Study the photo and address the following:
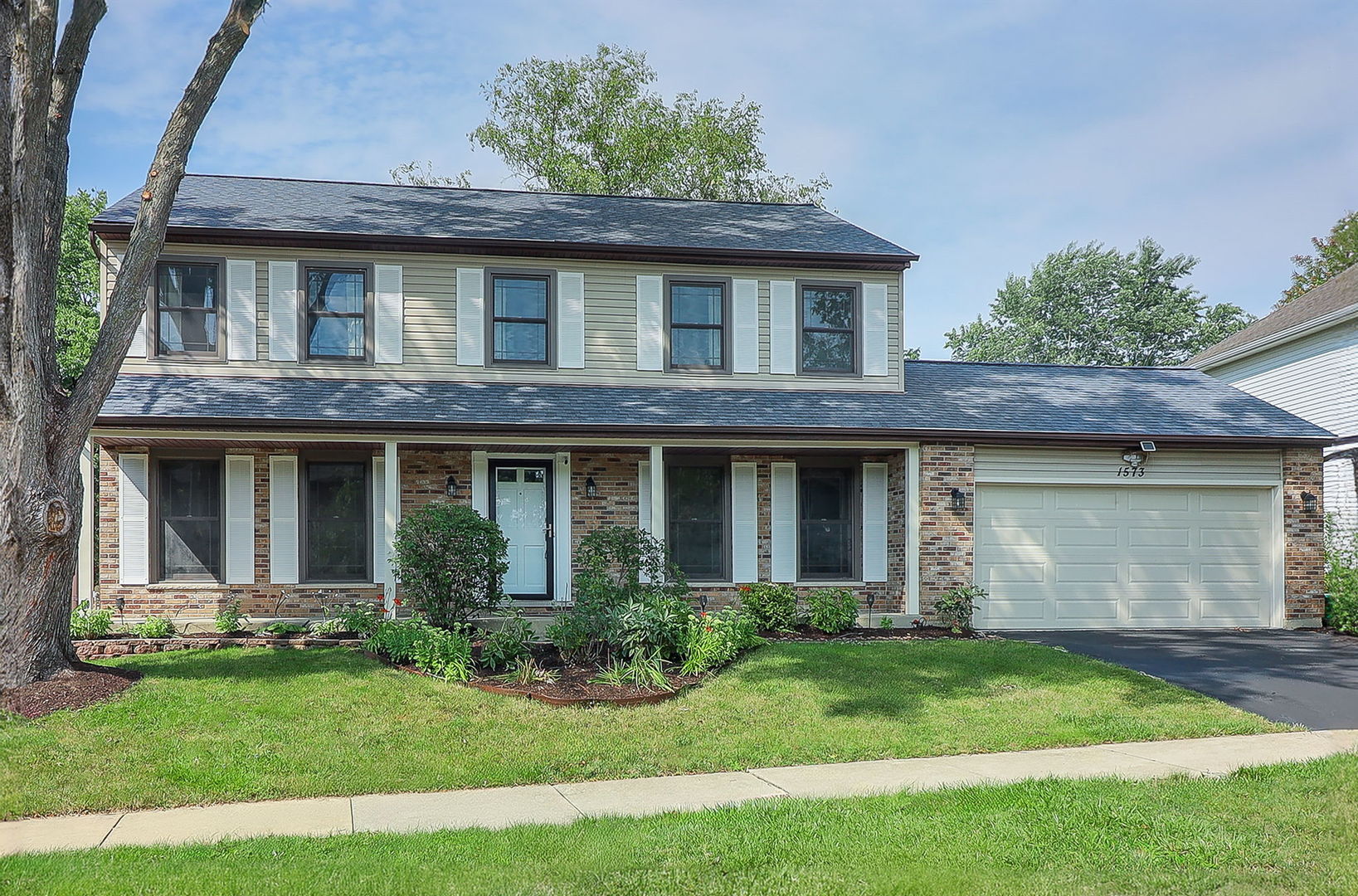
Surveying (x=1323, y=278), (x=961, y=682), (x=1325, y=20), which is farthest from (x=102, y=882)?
(x=1323, y=278)

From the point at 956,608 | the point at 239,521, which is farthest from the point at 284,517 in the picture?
the point at 956,608

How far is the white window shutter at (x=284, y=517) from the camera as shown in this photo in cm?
1248

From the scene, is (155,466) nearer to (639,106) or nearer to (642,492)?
(642,492)

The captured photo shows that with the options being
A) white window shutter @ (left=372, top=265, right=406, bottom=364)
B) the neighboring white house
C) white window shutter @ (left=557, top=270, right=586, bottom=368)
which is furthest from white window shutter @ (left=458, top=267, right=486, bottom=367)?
the neighboring white house

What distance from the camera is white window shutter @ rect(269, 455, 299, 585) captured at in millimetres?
12477

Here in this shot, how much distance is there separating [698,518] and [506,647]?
4.32 metres

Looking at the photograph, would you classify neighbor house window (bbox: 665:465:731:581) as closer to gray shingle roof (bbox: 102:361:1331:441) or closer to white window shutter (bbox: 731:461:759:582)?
white window shutter (bbox: 731:461:759:582)

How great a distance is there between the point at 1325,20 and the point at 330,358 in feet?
53.5

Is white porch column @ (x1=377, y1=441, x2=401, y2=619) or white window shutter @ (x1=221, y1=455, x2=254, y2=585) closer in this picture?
white porch column @ (x1=377, y1=441, x2=401, y2=619)

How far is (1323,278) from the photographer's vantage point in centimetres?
3030

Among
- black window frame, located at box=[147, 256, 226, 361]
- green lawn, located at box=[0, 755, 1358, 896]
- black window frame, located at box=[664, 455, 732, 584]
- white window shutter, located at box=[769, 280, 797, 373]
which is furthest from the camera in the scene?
white window shutter, located at box=[769, 280, 797, 373]

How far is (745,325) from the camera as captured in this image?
13789 millimetres

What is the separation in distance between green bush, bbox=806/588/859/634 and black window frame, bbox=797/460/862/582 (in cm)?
94

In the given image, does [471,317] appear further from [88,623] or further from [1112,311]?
[1112,311]
